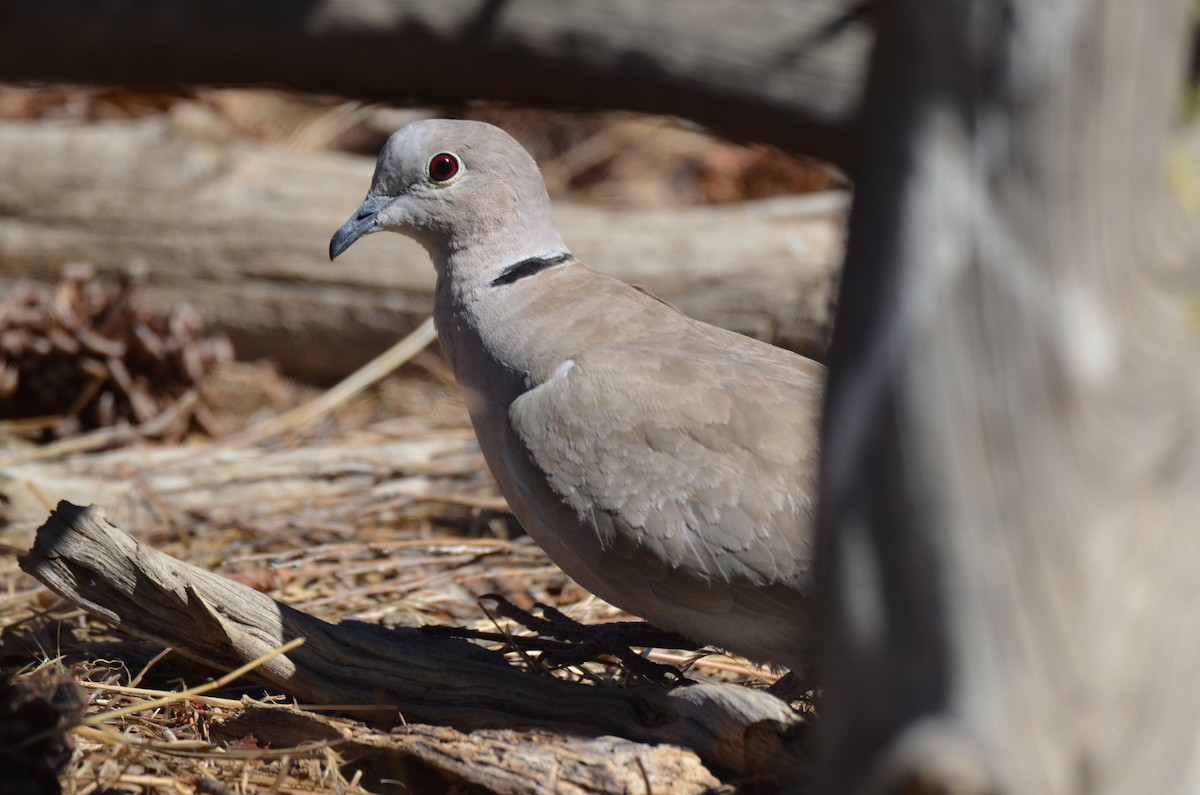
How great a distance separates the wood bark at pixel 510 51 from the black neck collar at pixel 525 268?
82.1 inches

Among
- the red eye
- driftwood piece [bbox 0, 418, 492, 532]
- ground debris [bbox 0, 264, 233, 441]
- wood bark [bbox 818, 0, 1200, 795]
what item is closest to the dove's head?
the red eye

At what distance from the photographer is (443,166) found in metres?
2.81

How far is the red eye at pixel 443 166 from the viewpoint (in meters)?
2.80

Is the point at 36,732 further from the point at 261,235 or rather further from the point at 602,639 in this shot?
the point at 261,235

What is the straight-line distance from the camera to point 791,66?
462 cm

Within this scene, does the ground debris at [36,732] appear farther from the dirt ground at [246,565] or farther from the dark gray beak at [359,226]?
the dark gray beak at [359,226]

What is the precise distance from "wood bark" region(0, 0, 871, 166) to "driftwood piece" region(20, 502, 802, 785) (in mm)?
2848

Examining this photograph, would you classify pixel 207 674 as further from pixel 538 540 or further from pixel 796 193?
pixel 796 193

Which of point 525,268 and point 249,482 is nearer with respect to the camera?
point 525,268

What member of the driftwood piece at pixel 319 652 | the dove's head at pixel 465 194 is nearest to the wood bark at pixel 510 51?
the dove's head at pixel 465 194

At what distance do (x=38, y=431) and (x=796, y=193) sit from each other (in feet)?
12.2

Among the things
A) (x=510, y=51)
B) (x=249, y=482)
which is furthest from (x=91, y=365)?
(x=510, y=51)

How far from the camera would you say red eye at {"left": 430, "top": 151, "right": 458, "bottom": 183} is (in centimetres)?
280

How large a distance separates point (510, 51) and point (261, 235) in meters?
1.20
